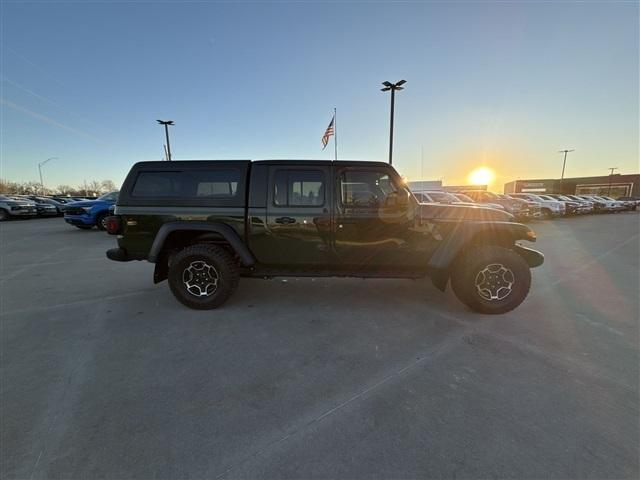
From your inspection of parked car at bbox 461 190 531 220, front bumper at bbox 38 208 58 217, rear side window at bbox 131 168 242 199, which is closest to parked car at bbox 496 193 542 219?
parked car at bbox 461 190 531 220

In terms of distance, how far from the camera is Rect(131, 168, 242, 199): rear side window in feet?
12.5

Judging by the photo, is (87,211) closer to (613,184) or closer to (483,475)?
(483,475)

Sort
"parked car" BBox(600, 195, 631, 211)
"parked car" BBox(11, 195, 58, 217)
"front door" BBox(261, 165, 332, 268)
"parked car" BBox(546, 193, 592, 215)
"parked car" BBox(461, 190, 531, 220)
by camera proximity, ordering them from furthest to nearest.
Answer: "parked car" BBox(600, 195, 631, 211) < "parked car" BBox(546, 193, 592, 215) < "parked car" BBox(11, 195, 58, 217) < "parked car" BBox(461, 190, 531, 220) < "front door" BBox(261, 165, 332, 268)

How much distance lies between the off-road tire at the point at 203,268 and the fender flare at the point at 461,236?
274 centimetres

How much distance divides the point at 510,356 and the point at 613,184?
6911cm

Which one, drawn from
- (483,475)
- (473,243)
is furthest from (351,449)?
(473,243)

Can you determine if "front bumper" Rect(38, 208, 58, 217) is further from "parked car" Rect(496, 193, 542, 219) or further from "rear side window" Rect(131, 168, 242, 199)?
"parked car" Rect(496, 193, 542, 219)

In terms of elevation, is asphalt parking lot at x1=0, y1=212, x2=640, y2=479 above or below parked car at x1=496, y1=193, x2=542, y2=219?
below

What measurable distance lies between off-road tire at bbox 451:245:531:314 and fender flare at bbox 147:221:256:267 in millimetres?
2899

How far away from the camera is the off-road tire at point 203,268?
378 centimetres

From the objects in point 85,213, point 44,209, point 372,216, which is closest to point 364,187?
point 372,216

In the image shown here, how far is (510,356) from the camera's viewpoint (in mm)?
2736

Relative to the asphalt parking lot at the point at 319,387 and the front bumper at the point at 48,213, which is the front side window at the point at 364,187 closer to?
the asphalt parking lot at the point at 319,387

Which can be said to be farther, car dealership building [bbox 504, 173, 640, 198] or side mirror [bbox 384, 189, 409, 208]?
car dealership building [bbox 504, 173, 640, 198]
